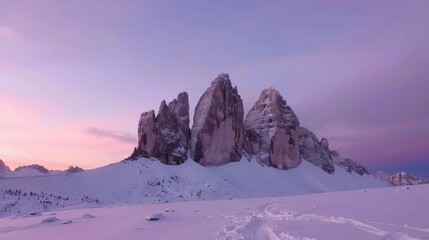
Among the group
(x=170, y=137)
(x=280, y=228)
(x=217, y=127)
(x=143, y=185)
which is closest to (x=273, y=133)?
(x=217, y=127)

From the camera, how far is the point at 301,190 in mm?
66625

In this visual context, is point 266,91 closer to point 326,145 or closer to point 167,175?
point 326,145

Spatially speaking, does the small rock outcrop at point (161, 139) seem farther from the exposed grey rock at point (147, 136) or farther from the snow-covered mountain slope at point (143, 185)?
the snow-covered mountain slope at point (143, 185)

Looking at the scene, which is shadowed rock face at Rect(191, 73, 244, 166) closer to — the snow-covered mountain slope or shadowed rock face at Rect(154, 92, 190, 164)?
shadowed rock face at Rect(154, 92, 190, 164)

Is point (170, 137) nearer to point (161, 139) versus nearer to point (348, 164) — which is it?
point (161, 139)

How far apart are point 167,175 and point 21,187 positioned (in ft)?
59.5

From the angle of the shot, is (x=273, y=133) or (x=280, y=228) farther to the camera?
(x=273, y=133)

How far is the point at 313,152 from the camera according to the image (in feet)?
279

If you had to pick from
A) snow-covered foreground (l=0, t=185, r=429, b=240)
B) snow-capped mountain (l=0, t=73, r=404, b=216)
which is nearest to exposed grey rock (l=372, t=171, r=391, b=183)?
snow-capped mountain (l=0, t=73, r=404, b=216)

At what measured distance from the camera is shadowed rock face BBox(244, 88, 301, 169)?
7275cm

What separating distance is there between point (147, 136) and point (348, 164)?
62124 millimetres

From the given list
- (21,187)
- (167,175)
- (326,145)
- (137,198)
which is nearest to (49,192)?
(21,187)

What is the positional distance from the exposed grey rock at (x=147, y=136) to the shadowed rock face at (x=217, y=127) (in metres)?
7.06

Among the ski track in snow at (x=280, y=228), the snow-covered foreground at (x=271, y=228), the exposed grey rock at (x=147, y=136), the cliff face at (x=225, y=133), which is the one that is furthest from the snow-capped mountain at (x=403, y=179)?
the ski track in snow at (x=280, y=228)
